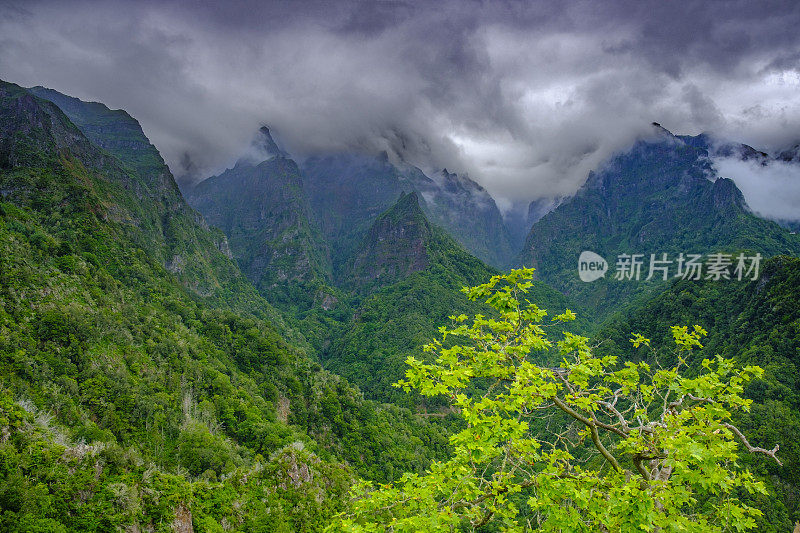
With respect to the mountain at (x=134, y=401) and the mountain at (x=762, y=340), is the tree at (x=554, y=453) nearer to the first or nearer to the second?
the mountain at (x=762, y=340)

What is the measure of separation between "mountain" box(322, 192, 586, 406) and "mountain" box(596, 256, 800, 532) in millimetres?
52582

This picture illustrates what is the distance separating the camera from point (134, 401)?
34250mm

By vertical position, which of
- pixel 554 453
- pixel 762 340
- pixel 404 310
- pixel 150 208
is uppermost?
pixel 150 208

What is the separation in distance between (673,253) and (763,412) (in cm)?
17921

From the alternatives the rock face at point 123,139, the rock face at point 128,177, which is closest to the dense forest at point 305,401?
the rock face at point 128,177

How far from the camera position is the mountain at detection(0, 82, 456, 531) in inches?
787

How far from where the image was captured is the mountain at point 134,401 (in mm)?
20000

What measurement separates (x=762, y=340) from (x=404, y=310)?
9848 centimetres

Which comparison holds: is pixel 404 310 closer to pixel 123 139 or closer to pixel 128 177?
pixel 128 177

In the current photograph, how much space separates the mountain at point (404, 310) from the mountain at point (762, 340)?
173 ft

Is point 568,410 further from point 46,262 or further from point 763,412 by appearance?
point 763,412

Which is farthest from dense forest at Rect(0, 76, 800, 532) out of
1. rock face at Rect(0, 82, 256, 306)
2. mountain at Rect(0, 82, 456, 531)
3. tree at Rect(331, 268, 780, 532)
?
rock face at Rect(0, 82, 256, 306)

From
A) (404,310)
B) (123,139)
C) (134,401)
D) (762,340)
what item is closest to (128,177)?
(123,139)

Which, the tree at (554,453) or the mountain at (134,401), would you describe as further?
the mountain at (134,401)
